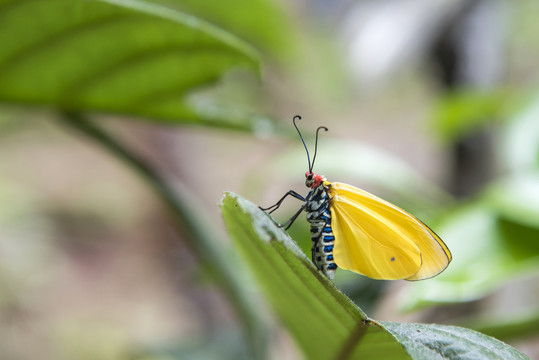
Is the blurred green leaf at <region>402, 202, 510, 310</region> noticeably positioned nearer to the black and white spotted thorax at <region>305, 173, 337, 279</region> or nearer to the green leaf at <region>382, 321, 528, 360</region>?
the black and white spotted thorax at <region>305, 173, 337, 279</region>

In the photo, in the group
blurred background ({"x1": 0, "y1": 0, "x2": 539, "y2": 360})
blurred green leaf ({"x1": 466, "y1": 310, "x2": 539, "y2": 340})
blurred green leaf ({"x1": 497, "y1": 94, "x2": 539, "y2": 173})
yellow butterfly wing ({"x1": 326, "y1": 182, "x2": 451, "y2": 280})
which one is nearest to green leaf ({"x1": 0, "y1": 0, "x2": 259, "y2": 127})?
blurred background ({"x1": 0, "y1": 0, "x2": 539, "y2": 360})

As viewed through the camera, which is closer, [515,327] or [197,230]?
[515,327]

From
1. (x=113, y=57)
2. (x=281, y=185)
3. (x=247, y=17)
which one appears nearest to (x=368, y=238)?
(x=113, y=57)

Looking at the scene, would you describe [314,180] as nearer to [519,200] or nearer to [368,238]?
[368,238]

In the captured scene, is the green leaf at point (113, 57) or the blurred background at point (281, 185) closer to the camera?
the green leaf at point (113, 57)

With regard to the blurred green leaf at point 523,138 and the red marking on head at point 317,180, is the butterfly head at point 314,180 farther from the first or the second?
the blurred green leaf at point 523,138

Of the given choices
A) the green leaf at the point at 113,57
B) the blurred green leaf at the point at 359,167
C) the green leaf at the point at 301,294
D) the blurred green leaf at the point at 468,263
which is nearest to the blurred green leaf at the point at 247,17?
the blurred green leaf at the point at 359,167
